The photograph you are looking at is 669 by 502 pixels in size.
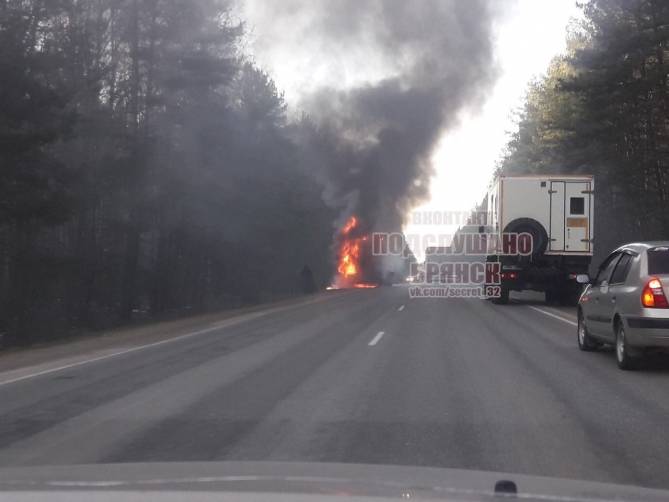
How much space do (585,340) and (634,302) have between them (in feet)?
9.46

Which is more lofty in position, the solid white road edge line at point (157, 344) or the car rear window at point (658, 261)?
the car rear window at point (658, 261)

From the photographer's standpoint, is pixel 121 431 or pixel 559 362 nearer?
pixel 121 431

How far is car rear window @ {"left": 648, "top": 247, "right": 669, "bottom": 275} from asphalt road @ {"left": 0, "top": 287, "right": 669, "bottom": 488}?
1.33m

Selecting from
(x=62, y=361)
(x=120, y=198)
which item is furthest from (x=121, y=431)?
(x=120, y=198)

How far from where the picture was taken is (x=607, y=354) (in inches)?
538

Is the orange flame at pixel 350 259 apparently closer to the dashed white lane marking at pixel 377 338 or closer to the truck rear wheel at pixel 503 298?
the truck rear wheel at pixel 503 298

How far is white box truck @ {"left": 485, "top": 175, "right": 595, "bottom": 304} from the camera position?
26094 mm

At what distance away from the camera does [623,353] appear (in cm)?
1154

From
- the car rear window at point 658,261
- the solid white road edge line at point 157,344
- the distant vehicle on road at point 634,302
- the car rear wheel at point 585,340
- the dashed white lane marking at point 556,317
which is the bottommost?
the solid white road edge line at point 157,344

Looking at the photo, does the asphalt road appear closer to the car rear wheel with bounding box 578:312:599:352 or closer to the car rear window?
the car rear wheel with bounding box 578:312:599:352

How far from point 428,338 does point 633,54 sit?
19.4m

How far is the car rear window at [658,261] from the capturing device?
11266 millimetres

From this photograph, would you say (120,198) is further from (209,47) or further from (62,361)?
(62,361)

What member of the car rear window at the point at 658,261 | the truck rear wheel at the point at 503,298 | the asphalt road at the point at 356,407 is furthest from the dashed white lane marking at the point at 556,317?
the car rear window at the point at 658,261
